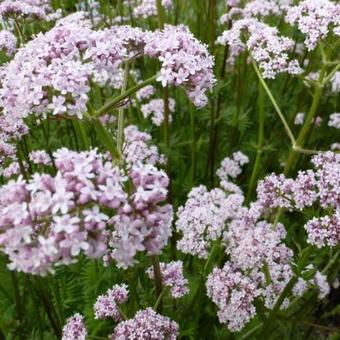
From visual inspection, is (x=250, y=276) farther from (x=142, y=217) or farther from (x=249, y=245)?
(x=142, y=217)

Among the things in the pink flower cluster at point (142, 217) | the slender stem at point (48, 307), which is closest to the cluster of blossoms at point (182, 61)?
→ the pink flower cluster at point (142, 217)

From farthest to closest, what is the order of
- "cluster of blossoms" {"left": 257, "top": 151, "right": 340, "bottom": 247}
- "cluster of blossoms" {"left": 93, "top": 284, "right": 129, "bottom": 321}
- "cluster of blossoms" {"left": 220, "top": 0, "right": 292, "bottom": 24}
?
"cluster of blossoms" {"left": 220, "top": 0, "right": 292, "bottom": 24} → "cluster of blossoms" {"left": 93, "top": 284, "right": 129, "bottom": 321} → "cluster of blossoms" {"left": 257, "top": 151, "right": 340, "bottom": 247}

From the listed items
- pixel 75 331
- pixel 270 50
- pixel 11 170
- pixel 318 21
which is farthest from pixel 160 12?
pixel 75 331

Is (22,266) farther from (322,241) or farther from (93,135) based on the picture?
(93,135)

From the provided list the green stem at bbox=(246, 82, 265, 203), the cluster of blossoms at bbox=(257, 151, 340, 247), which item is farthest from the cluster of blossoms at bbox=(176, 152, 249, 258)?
the green stem at bbox=(246, 82, 265, 203)

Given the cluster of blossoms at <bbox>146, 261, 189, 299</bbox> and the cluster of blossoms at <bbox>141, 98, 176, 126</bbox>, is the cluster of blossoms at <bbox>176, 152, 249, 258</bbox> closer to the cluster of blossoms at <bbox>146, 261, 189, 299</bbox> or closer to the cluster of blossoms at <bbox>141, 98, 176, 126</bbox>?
the cluster of blossoms at <bbox>146, 261, 189, 299</bbox>

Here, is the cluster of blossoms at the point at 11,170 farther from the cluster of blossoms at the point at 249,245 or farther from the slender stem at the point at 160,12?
the slender stem at the point at 160,12

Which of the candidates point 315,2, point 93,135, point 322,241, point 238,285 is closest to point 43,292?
point 238,285
